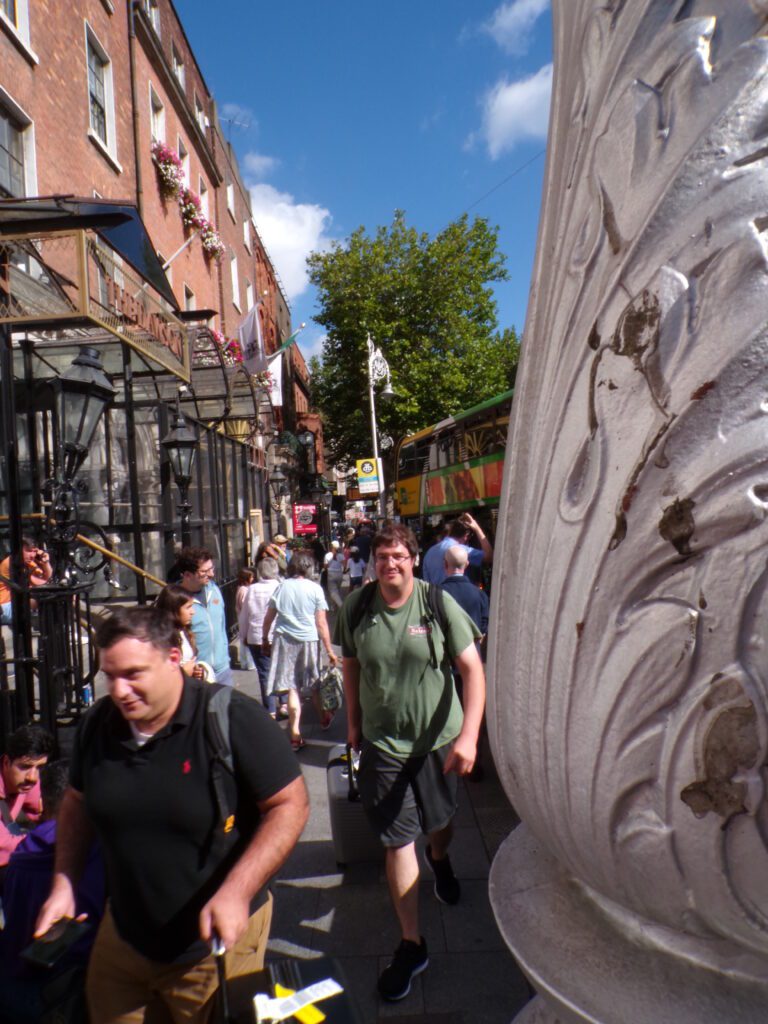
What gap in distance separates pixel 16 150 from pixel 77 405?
7.45m

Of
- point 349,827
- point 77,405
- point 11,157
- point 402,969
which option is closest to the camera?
point 402,969

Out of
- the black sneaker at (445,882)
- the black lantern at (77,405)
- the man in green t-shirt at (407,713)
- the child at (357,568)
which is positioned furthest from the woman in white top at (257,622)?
the child at (357,568)

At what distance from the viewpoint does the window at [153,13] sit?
16094mm

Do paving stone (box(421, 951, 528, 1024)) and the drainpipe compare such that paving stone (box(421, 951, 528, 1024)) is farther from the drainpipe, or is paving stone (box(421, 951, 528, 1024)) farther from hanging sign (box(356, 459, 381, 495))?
hanging sign (box(356, 459, 381, 495))

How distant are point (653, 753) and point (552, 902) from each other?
0.40m

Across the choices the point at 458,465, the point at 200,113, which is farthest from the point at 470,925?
the point at 200,113

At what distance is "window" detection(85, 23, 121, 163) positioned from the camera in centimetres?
1302

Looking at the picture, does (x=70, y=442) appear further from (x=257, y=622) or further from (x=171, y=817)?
(x=171, y=817)

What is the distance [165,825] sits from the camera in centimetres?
191

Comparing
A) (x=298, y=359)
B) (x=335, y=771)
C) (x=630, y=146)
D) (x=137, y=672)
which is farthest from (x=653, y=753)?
(x=298, y=359)

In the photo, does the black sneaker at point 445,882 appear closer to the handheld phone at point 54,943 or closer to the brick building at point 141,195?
the handheld phone at point 54,943

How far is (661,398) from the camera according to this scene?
843 millimetres

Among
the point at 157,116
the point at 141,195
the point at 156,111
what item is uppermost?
the point at 156,111

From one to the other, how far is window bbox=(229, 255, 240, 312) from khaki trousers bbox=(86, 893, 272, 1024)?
23.7 m
